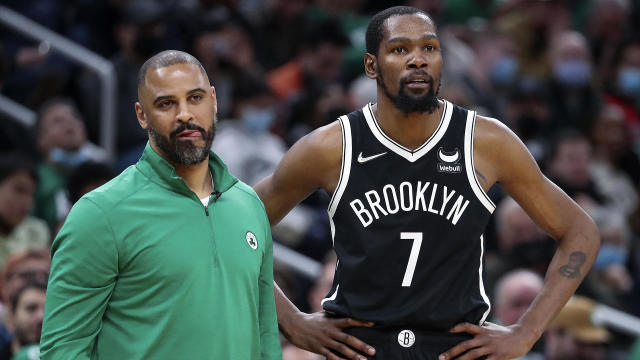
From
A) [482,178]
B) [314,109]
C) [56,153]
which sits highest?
[314,109]

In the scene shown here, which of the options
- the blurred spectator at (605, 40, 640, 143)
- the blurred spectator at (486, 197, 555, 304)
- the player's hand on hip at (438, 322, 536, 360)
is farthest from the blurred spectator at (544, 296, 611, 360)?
the blurred spectator at (605, 40, 640, 143)

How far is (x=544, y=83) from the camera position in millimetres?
10172

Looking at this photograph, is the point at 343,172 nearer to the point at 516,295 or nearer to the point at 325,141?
the point at 325,141

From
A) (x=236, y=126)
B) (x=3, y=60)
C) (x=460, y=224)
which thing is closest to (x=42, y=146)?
(x=3, y=60)

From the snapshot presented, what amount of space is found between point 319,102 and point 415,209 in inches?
183

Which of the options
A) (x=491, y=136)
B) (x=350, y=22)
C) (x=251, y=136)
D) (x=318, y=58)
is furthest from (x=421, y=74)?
(x=350, y=22)

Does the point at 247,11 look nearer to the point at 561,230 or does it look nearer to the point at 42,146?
the point at 42,146

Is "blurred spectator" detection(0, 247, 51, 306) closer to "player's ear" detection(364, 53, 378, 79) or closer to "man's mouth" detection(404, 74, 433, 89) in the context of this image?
"player's ear" detection(364, 53, 378, 79)

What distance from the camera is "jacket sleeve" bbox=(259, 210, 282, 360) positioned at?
4008 mm

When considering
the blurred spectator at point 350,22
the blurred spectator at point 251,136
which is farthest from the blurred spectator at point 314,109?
the blurred spectator at point 350,22

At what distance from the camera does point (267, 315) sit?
4039 mm

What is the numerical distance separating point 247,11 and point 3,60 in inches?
116

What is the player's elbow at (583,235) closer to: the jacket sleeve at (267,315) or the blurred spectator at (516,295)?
the jacket sleeve at (267,315)

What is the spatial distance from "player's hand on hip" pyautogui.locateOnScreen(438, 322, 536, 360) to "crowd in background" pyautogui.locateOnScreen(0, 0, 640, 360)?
2.21 m
